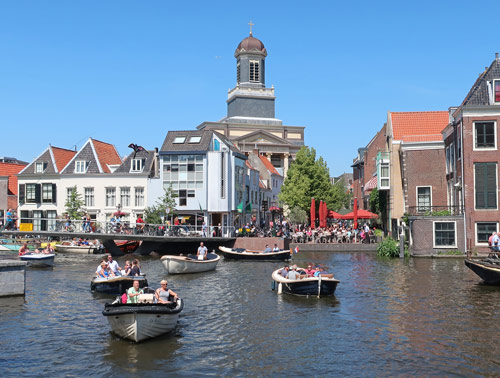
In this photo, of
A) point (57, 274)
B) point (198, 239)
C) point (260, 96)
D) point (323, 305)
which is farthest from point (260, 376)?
point (260, 96)

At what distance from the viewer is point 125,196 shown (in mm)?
67188

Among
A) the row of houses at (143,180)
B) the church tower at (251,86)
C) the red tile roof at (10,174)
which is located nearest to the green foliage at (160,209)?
the row of houses at (143,180)

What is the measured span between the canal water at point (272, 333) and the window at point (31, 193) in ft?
121

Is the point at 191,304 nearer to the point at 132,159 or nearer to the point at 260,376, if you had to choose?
the point at 260,376

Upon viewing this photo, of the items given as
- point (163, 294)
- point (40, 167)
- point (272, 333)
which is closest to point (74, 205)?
point (40, 167)

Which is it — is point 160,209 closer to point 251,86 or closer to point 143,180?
point 143,180

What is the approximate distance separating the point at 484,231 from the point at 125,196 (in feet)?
127

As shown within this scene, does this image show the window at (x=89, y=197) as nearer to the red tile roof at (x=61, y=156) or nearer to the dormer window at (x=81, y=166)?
the dormer window at (x=81, y=166)

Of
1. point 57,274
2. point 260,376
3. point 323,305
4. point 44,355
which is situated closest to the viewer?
point 260,376

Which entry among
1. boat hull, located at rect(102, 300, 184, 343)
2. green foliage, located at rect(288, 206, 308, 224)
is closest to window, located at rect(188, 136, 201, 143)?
green foliage, located at rect(288, 206, 308, 224)

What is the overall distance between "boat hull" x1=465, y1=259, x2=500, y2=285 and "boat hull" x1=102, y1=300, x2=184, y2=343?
733 inches

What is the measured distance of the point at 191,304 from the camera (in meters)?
27.6

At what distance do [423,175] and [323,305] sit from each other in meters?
30.4

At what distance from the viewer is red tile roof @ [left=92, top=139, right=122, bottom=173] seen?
69.6 metres
